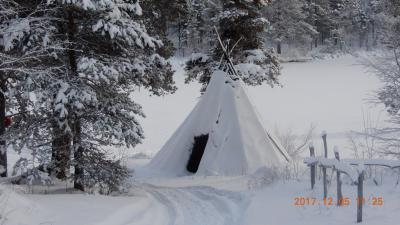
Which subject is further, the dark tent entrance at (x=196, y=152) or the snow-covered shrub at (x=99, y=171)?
the dark tent entrance at (x=196, y=152)

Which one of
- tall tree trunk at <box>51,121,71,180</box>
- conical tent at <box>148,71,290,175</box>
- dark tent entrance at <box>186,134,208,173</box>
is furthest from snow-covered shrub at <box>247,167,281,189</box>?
tall tree trunk at <box>51,121,71,180</box>

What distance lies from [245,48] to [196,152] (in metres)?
6.07

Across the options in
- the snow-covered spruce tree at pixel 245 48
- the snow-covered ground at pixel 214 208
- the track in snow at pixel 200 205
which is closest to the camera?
the snow-covered ground at pixel 214 208

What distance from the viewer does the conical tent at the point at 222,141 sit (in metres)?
15.6

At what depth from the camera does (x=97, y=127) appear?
11.2 meters

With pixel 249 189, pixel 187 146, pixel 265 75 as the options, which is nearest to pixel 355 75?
pixel 265 75

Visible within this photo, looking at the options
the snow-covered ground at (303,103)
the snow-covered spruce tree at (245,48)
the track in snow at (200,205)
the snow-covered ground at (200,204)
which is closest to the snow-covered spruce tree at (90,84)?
the snow-covered ground at (200,204)

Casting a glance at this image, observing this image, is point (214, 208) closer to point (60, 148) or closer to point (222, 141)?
point (60, 148)

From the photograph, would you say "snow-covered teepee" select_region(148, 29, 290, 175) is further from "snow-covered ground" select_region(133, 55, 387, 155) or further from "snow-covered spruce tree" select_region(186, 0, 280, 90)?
"snow-covered ground" select_region(133, 55, 387, 155)

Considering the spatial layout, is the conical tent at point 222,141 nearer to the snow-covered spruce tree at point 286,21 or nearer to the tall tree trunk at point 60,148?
the tall tree trunk at point 60,148

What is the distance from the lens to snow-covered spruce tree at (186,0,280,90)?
1931 cm

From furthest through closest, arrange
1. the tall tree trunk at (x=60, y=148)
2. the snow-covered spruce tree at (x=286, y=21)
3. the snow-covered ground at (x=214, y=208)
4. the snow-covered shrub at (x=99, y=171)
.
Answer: the snow-covered spruce tree at (x=286, y=21) < the snow-covered shrub at (x=99, y=171) < the tall tree trunk at (x=60, y=148) < the snow-covered ground at (x=214, y=208)

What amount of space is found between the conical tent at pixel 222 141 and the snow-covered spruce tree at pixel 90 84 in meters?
4.54
